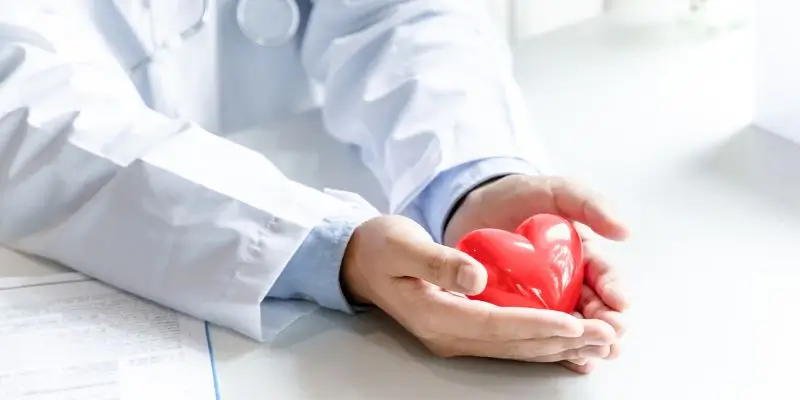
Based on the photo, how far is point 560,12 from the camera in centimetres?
125

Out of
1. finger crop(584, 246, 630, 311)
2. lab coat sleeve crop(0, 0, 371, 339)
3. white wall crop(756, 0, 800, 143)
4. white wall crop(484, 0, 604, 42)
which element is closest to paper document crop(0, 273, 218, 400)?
Result: lab coat sleeve crop(0, 0, 371, 339)

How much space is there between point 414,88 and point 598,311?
282 millimetres

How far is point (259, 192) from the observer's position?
0.65 metres

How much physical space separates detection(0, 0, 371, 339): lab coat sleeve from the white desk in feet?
0.11

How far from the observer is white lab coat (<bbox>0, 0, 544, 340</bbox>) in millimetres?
631

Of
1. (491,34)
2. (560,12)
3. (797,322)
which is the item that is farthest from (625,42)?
(797,322)

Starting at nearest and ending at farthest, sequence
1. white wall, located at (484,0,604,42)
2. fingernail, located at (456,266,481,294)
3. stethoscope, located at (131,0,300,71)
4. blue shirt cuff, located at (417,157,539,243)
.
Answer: fingernail, located at (456,266,481,294)
blue shirt cuff, located at (417,157,539,243)
stethoscope, located at (131,0,300,71)
white wall, located at (484,0,604,42)

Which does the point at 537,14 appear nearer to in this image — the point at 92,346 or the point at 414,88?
the point at 414,88

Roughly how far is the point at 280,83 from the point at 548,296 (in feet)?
1.41

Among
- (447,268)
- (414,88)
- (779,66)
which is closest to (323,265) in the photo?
(447,268)

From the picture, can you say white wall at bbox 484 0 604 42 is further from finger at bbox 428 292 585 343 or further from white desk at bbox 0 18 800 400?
finger at bbox 428 292 585 343

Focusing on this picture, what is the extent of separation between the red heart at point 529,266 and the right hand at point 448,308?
2cm

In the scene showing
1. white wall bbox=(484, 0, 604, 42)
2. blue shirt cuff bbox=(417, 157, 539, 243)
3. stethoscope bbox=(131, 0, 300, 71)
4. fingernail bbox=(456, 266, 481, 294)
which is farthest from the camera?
white wall bbox=(484, 0, 604, 42)

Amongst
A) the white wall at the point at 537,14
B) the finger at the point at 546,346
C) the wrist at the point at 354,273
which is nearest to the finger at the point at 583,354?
the finger at the point at 546,346
